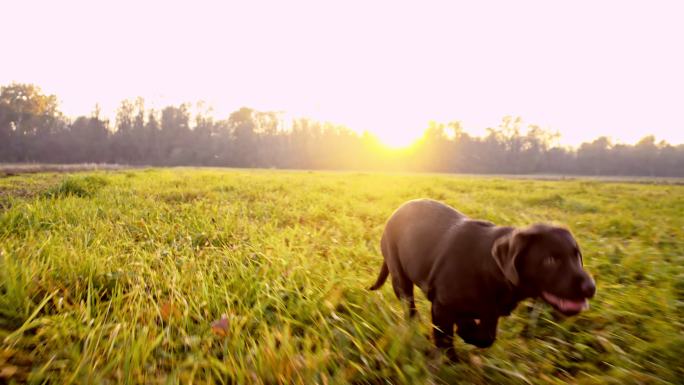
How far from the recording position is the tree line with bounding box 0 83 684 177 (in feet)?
203

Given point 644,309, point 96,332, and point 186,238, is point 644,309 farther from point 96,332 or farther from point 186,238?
point 186,238

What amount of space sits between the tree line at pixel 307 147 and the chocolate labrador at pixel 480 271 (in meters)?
62.8

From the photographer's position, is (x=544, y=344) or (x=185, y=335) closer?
(x=185, y=335)

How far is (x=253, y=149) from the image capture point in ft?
217

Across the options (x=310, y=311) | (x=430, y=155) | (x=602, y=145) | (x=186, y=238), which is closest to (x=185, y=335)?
(x=310, y=311)

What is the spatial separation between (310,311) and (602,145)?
8301cm

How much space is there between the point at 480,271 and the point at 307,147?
67.3 m

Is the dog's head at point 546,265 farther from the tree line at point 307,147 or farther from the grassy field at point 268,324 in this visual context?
the tree line at point 307,147

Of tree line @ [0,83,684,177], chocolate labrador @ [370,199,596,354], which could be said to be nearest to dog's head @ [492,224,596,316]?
chocolate labrador @ [370,199,596,354]

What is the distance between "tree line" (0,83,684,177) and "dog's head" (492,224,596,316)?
208 ft

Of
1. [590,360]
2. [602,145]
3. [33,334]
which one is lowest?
[590,360]

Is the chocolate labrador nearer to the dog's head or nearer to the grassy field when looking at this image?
the dog's head

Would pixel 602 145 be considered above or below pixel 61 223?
above

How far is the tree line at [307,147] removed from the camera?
61938 mm
